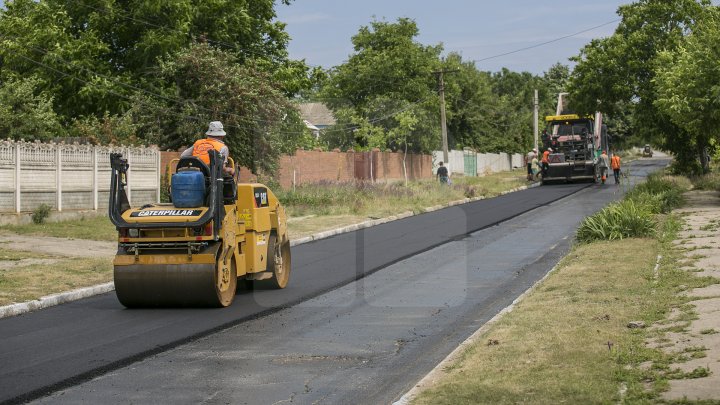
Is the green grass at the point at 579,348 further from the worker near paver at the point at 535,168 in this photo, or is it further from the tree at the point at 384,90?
the tree at the point at 384,90

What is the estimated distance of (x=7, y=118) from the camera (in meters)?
34.9

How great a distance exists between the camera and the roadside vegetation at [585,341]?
7.91 m

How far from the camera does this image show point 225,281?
1384 cm

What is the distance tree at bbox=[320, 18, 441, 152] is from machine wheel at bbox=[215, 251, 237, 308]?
5674cm

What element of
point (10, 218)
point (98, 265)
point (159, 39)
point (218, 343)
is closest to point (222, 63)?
point (159, 39)

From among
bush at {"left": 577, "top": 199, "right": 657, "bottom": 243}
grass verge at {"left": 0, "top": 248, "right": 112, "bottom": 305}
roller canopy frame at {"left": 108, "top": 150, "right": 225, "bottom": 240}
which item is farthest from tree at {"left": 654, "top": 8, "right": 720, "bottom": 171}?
roller canopy frame at {"left": 108, "top": 150, "right": 225, "bottom": 240}

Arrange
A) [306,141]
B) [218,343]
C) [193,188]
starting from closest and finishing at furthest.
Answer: [218,343], [193,188], [306,141]

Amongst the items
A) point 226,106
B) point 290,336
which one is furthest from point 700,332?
point 226,106

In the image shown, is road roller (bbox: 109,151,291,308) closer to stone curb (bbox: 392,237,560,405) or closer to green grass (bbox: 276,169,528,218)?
stone curb (bbox: 392,237,560,405)

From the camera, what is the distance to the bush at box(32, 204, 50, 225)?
25.5 m

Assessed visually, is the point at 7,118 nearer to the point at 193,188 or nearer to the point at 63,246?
the point at 63,246

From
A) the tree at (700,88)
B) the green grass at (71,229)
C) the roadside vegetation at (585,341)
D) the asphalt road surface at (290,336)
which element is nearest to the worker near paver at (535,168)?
the tree at (700,88)

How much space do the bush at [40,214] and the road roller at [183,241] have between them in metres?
12.4

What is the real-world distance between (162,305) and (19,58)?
35.6 metres
